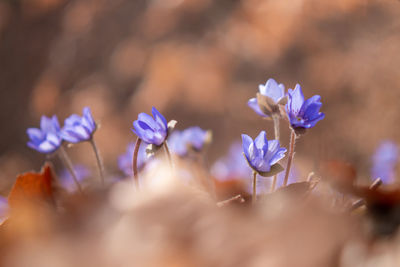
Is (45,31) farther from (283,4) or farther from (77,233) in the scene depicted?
(77,233)

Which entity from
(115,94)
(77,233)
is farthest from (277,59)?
(77,233)

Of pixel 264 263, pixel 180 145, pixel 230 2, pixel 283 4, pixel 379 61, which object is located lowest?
pixel 264 263

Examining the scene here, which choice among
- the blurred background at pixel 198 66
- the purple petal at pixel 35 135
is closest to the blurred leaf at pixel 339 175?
the purple petal at pixel 35 135

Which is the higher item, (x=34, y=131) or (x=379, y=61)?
(x=379, y=61)

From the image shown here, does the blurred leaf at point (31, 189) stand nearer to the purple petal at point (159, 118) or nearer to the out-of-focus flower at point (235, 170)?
the purple petal at point (159, 118)

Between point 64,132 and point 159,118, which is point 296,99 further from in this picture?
point 64,132

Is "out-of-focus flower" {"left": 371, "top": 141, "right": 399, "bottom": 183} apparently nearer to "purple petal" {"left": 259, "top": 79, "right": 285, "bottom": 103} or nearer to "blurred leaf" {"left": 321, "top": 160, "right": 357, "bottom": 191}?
"blurred leaf" {"left": 321, "top": 160, "right": 357, "bottom": 191}

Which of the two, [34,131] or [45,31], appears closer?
[34,131]
